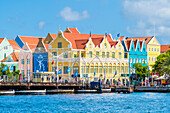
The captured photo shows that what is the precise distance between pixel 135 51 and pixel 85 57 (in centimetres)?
2109

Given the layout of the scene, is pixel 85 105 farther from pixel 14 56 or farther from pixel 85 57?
pixel 14 56

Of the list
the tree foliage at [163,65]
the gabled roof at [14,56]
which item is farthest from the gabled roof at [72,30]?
the tree foliage at [163,65]

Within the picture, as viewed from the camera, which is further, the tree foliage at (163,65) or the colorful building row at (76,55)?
the colorful building row at (76,55)

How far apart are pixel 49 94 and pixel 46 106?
98.3ft

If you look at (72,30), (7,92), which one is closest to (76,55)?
(72,30)

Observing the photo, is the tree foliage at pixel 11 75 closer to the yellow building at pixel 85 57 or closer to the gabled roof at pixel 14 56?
the yellow building at pixel 85 57

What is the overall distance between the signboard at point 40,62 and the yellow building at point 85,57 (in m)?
1.45

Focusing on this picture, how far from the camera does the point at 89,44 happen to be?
140 m

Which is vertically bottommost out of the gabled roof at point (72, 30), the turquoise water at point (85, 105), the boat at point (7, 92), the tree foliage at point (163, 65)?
the turquoise water at point (85, 105)

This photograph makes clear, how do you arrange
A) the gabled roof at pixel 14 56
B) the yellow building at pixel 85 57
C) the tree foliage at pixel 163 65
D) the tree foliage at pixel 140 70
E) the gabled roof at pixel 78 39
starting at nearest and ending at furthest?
the tree foliage at pixel 163 65 → the yellow building at pixel 85 57 → the gabled roof at pixel 78 39 → the gabled roof at pixel 14 56 → the tree foliage at pixel 140 70

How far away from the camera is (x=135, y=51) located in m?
154

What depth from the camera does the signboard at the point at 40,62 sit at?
471 feet

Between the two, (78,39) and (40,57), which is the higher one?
(78,39)

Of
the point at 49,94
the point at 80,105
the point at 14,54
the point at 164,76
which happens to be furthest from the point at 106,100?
the point at 14,54
